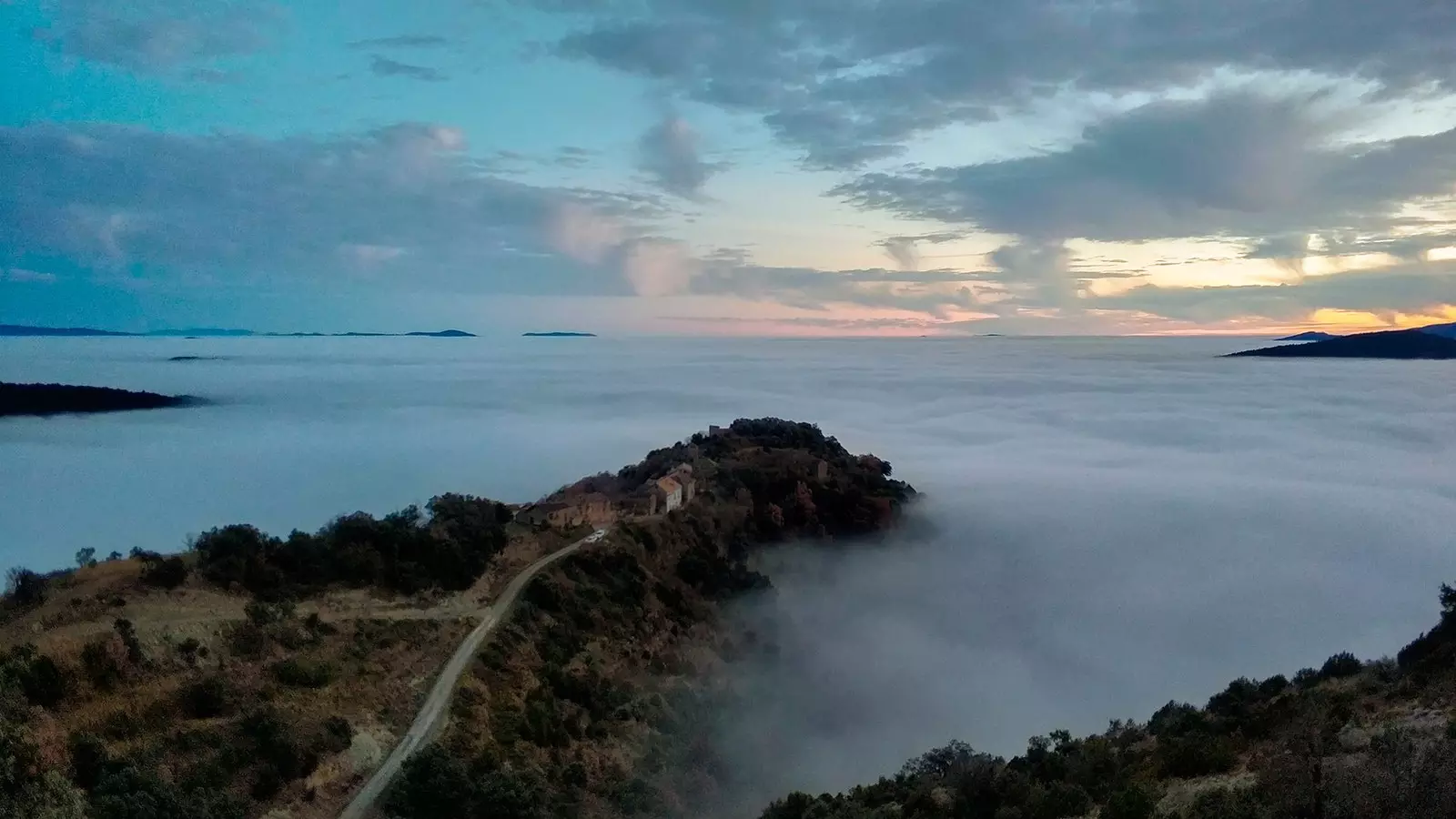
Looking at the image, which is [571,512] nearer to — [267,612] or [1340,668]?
[267,612]

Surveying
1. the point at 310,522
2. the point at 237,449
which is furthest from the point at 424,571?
the point at 237,449

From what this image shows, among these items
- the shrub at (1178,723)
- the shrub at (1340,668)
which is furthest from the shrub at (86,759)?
the shrub at (1340,668)

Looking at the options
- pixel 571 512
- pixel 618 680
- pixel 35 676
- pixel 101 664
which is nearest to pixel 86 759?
pixel 35 676

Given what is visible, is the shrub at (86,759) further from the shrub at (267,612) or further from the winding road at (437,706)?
the shrub at (267,612)

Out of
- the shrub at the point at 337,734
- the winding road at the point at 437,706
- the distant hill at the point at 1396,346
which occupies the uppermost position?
the distant hill at the point at 1396,346

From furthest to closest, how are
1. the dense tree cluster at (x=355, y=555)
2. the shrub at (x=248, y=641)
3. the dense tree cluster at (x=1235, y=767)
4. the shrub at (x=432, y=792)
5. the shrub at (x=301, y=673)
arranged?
the dense tree cluster at (x=355, y=555)
the shrub at (x=248, y=641)
the shrub at (x=301, y=673)
the shrub at (x=432, y=792)
the dense tree cluster at (x=1235, y=767)

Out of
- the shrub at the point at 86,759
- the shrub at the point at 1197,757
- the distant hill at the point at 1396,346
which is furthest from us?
the distant hill at the point at 1396,346
